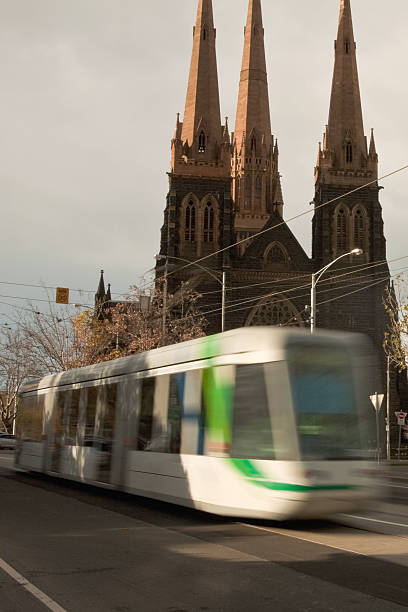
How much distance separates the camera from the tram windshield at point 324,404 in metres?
10.4

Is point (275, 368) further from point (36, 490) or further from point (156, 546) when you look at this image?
point (36, 490)

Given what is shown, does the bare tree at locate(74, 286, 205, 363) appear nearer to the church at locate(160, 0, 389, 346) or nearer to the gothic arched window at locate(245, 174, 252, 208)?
the church at locate(160, 0, 389, 346)

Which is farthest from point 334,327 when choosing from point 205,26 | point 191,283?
point 205,26

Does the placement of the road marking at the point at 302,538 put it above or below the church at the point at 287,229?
below

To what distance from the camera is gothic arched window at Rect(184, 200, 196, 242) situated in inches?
2477

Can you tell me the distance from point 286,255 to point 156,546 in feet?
184

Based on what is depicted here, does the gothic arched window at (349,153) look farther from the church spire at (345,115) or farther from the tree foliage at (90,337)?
the tree foliage at (90,337)

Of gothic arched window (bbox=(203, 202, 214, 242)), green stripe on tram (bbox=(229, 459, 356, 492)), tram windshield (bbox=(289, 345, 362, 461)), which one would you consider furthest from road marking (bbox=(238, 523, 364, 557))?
gothic arched window (bbox=(203, 202, 214, 242))

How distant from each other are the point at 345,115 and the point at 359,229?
9.40m

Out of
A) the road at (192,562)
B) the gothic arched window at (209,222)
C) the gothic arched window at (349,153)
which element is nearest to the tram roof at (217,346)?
Answer: the road at (192,562)

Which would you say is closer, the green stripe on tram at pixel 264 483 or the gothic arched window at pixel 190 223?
the green stripe on tram at pixel 264 483

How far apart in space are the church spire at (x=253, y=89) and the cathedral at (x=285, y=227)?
1275 centimetres

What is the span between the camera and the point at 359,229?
63.4 meters

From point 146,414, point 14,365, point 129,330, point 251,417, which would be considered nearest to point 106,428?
point 146,414
